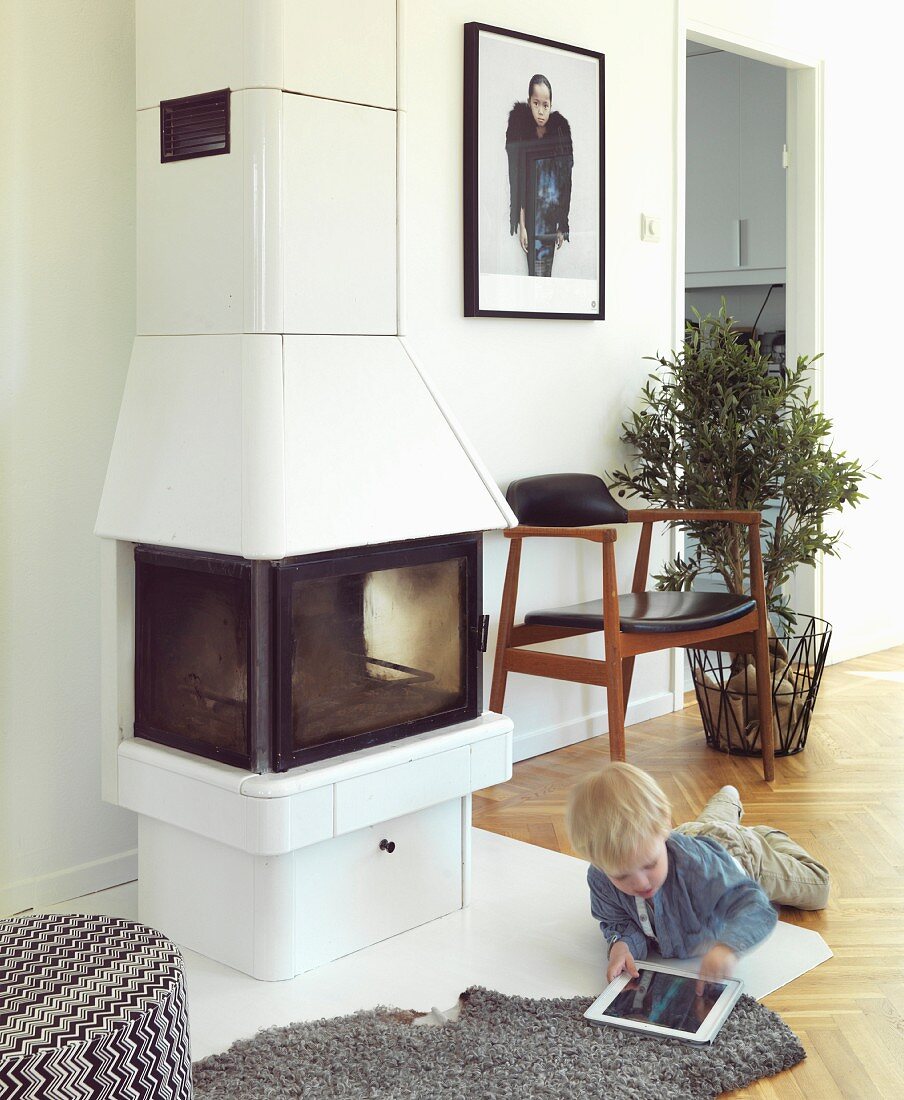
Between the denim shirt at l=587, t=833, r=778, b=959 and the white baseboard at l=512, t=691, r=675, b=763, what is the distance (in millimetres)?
1436

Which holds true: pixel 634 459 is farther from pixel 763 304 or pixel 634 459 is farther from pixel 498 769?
pixel 763 304

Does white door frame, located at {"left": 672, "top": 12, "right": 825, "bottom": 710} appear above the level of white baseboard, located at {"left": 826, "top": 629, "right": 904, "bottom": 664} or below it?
above

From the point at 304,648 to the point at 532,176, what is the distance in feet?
6.11

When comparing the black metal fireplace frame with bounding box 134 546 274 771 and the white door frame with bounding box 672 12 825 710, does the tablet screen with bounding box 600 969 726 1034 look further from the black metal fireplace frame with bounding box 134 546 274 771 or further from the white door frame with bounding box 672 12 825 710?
the white door frame with bounding box 672 12 825 710

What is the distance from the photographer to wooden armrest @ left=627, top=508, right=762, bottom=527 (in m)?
3.68

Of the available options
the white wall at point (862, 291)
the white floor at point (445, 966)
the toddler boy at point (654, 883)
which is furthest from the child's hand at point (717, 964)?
the white wall at point (862, 291)

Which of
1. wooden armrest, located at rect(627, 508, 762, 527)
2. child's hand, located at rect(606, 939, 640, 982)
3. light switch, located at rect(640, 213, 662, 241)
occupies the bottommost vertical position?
child's hand, located at rect(606, 939, 640, 982)

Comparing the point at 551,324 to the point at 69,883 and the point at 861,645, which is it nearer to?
the point at 69,883

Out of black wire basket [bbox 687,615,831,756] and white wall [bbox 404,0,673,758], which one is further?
black wire basket [bbox 687,615,831,756]

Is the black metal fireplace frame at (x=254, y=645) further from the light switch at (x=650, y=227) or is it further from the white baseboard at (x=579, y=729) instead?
the light switch at (x=650, y=227)

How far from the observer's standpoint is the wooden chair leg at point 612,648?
3314 mm

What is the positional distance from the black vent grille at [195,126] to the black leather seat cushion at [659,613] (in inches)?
62.1

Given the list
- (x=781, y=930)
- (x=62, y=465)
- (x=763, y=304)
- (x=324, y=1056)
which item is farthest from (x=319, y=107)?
(x=763, y=304)


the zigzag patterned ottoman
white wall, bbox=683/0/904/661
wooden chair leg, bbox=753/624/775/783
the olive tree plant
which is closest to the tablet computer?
the zigzag patterned ottoman
